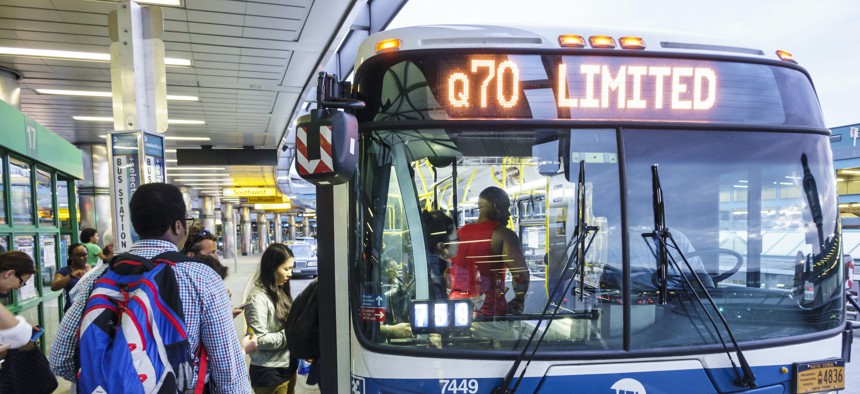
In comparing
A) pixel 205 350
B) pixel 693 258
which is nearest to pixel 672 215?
pixel 693 258

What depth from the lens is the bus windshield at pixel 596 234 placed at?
2459 millimetres

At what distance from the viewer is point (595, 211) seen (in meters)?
2.48

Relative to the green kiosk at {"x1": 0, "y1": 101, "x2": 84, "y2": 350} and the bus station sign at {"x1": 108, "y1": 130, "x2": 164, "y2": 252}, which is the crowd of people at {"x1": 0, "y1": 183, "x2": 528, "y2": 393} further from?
the green kiosk at {"x1": 0, "y1": 101, "x2": 84, "y2": 350}

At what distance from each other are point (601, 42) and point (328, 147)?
136 cm

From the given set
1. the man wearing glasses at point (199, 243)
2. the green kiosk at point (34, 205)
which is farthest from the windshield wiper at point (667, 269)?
the green kiosk at point (34, 205)

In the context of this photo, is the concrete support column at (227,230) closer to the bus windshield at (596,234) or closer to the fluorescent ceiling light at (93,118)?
the fluorescent ceiling light at (93,118)

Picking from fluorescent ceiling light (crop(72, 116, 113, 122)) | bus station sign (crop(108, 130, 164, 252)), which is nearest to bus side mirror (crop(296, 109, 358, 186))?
bus station sign (crop(108, 130, 164, 252))

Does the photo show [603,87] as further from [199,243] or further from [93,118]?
[93,118]

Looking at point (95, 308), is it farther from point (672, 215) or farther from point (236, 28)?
point (236, 28)

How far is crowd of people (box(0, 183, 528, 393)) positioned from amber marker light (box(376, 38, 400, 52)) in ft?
2.59

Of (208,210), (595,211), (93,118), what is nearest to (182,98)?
(93,118)

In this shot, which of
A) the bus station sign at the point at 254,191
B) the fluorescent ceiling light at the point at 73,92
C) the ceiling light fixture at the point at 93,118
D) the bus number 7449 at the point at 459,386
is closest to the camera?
the bus number 7449 at the point at 459,386

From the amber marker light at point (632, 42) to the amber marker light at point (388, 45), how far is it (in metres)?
1.05

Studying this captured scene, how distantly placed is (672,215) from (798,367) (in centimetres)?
90
